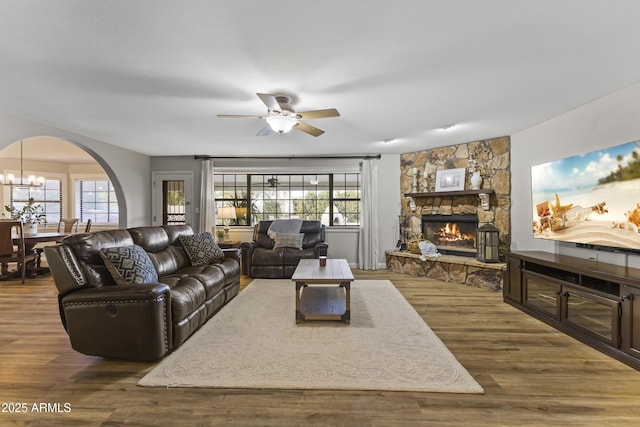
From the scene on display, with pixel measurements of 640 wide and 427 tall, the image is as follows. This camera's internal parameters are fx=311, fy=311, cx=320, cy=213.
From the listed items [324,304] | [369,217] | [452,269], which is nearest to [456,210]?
[452,269]

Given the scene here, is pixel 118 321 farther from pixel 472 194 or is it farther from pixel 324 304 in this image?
pixel 472 194

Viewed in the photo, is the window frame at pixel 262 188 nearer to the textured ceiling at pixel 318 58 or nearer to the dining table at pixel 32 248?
the textured ceiling at pixel 318 58

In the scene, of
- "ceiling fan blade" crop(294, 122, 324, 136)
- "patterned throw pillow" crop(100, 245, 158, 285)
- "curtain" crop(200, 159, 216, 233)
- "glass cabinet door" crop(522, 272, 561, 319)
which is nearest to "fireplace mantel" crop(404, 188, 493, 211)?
"glass cabinet door" crop(522, 272, 561, 319)

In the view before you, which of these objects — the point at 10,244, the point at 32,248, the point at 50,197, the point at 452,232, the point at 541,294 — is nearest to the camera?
the point at 541,294

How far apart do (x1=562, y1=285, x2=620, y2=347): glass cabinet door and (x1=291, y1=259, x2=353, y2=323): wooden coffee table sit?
2.05 meters

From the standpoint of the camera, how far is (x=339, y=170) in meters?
6.55

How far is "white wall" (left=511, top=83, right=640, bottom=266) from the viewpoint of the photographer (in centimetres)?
294

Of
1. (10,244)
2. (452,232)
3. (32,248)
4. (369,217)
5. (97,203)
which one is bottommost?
(32,248)

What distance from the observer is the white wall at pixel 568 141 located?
2.94 meters

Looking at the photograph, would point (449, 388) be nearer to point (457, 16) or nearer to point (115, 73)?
point (457, 16)

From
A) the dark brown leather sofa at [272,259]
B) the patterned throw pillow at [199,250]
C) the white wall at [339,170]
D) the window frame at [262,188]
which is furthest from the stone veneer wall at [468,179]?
the patterned throw pillow at [199,250]

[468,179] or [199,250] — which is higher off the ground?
[468,179]

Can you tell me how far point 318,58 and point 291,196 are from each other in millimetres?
4506

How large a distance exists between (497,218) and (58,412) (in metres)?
5.47
